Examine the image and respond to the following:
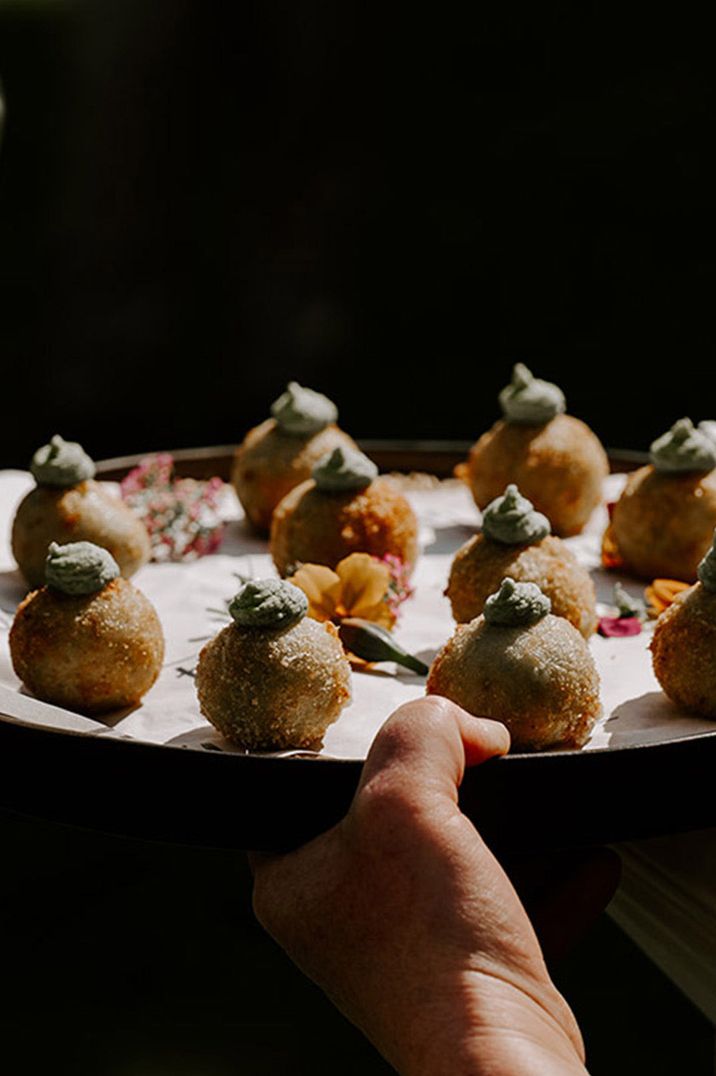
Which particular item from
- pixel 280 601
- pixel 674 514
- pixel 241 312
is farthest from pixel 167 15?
pixel 280 601

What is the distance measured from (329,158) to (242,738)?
2.89 meters

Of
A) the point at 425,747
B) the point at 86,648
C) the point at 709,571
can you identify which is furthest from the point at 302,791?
the point at 709,571

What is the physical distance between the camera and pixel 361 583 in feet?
5.57

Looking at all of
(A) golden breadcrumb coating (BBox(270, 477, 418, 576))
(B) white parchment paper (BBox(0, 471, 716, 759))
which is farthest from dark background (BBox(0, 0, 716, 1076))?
(A) golden breadcrumb coating (BBox(270, 477, 418, 576))

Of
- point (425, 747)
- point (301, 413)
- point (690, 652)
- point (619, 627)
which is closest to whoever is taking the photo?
point (425, 747)

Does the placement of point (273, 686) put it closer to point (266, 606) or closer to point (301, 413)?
point (266, 606)

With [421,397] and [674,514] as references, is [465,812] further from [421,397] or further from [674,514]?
[421,397]

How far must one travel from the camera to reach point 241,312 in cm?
397

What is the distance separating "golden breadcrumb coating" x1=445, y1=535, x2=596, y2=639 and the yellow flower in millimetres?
100

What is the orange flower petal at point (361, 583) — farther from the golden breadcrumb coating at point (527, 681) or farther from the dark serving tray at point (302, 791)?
the dark serving tray at point (302, 791)

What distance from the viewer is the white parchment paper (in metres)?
1.40

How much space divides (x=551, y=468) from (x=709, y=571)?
0.69m

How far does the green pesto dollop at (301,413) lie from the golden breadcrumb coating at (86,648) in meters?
0.69

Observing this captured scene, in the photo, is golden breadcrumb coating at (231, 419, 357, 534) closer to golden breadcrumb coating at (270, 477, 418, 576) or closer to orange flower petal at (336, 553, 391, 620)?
golden breadcrumb coating at (270, 477, 418, 576)
